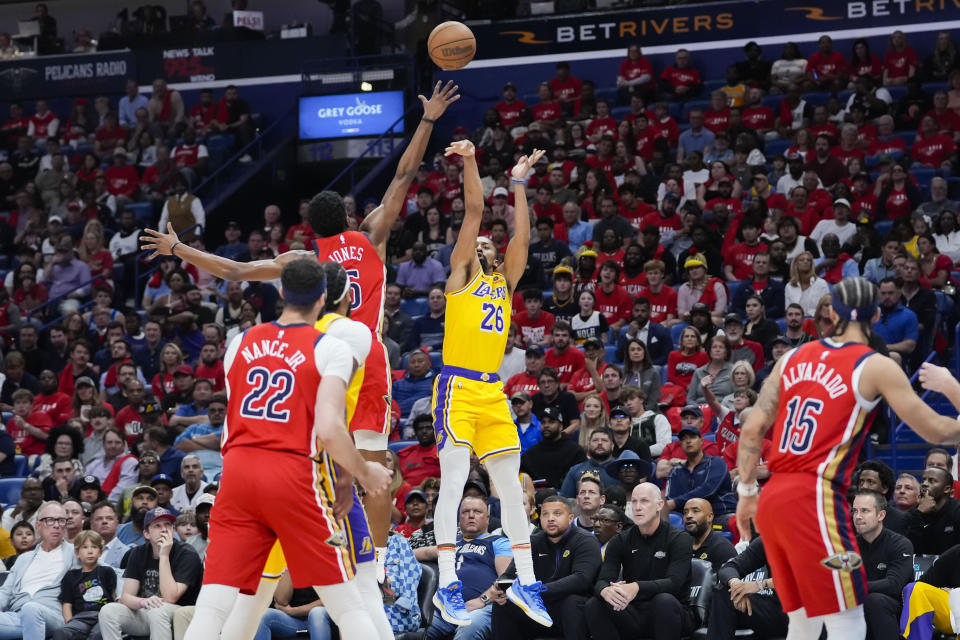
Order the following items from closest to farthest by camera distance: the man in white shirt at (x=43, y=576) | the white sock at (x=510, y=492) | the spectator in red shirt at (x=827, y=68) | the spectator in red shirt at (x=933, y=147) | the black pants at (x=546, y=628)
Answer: the white sock at (x=510, y=492), the black pants at (x=546, y=628), the man in white shirt at (x=43, y=576), the spectator in red shirt at (x=933, y=147), the spectator in red shirt at (x=827, y=68)

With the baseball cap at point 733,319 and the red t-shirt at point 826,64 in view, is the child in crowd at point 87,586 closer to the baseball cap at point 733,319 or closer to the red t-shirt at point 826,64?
the baseball cap at point 733,319

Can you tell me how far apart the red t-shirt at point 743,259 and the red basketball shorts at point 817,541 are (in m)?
10.4

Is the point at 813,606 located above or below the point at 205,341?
below

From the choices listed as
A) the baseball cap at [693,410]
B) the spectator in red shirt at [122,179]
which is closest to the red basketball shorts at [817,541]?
the baseball cap at [693,410]

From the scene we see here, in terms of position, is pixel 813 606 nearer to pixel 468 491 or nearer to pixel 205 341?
pixel 468 491

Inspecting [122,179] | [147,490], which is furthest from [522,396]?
[122,179]

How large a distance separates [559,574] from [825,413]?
16.3 feet

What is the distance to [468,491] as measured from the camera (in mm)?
Answer: 12062

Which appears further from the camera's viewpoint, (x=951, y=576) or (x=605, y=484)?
(x=605, y=484)

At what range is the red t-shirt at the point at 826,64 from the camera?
20562mm

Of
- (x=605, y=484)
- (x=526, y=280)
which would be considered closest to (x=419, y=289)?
(x=526, y=280)

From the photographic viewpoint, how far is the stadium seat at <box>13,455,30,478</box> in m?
16.3

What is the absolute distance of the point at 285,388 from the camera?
647 centimetres

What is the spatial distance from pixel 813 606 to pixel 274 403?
299 cm
